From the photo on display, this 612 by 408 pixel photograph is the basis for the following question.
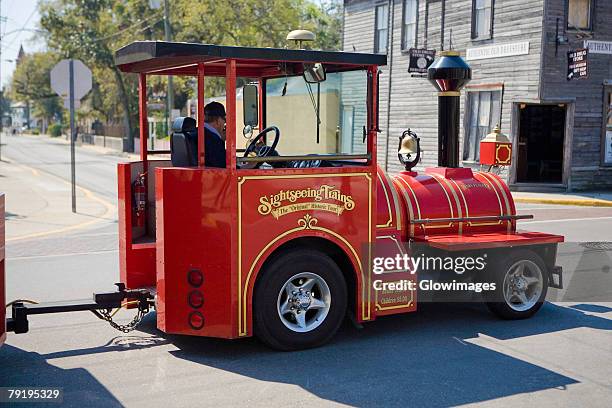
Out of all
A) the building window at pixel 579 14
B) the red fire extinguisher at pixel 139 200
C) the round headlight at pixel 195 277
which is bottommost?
the round headlight at pixel 195 277

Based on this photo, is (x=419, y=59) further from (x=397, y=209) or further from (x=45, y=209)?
(x=397, y=209)

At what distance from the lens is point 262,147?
6.54 meters

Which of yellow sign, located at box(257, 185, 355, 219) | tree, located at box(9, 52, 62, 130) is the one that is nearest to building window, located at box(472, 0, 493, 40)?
yellow sign, located at box(257, 185, 355, 219)

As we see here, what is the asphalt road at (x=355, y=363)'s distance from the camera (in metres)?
5.21

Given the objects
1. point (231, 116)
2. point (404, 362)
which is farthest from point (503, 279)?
point (231, 116)

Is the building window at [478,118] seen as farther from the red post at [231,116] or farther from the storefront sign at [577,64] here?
the red post at [231,116]

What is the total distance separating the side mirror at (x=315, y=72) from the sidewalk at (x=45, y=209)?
25.5 ft

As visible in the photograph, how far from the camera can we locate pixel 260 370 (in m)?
5.75

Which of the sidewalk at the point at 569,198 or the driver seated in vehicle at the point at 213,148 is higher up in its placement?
the driver seated in vehicle at the point at 213,148

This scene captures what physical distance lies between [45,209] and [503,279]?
12257 mm

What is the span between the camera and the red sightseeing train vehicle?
5.89 m

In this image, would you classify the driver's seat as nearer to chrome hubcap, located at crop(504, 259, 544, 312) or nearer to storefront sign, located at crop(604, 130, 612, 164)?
chrome hubcap, located at crop(504, 259, 544, 312)

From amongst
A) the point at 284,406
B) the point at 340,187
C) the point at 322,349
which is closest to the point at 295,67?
the point at 340,187

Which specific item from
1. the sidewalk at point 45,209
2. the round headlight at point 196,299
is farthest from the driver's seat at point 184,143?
the sidewalk at point 45,209
